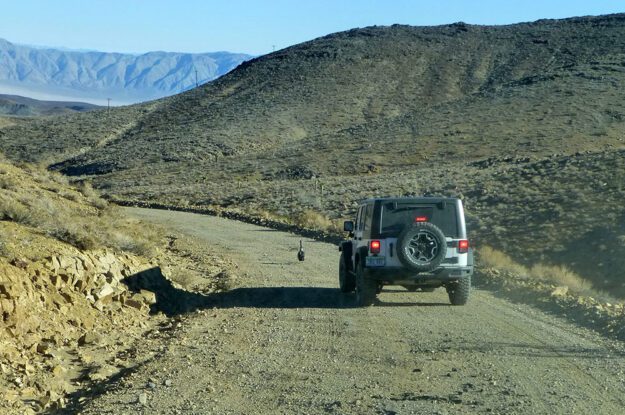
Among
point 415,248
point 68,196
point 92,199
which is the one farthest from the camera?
point 92,199

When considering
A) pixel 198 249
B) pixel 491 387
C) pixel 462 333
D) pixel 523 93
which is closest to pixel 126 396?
pixel 491 387

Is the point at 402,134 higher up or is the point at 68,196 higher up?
the point at 402,134

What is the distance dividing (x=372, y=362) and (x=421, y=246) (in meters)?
4.14

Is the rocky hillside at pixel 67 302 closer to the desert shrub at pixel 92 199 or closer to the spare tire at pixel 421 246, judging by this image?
the spare tire at pixel 421 246

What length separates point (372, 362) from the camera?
969 cm

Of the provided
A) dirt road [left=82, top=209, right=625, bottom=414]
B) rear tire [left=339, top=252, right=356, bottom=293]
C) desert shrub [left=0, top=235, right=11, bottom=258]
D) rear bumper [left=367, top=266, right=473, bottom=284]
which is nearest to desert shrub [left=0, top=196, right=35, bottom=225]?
desert shrub [left=0, top=235, right=11, bottom=258]

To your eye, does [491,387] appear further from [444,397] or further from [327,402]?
[327,402]

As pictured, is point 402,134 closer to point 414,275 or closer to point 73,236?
point 414,275

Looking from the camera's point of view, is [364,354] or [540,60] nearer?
[364,354]

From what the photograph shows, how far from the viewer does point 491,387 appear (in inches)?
332

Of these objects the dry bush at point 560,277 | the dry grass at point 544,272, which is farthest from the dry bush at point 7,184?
the dry bush at point 560,277

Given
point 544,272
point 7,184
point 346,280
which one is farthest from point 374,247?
point 7,184

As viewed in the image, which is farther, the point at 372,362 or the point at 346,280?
the point at 346,280

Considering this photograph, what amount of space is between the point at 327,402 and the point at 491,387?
179cm
